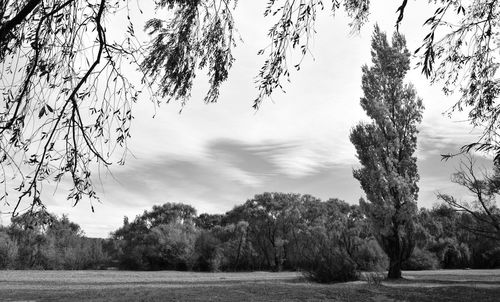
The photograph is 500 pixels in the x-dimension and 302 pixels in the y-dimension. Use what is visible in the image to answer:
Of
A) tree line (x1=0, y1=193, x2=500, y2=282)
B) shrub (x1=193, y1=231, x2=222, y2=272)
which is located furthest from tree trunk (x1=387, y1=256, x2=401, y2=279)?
shrub (x1=193, y1=231, x2=222, y2=272)

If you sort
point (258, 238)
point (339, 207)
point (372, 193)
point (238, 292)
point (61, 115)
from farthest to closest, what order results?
point (339, 207) → point (258, 238) → point (372, 193) → point (238, 292) → point (61, 115)

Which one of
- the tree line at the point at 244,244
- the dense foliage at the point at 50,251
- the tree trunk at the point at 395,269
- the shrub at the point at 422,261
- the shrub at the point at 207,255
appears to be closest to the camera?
A: the tree trunk at the point at 395,269

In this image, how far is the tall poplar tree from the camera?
22984mm

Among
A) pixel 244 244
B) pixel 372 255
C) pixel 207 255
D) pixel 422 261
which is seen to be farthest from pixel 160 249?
pixel 422 261

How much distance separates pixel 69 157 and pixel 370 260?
3497cm

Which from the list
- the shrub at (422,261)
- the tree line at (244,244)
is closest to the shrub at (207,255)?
the tree line at (244,244)

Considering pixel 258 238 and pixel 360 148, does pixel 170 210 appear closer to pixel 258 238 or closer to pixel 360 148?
pixel 258 238

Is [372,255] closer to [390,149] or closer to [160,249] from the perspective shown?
[390,149]

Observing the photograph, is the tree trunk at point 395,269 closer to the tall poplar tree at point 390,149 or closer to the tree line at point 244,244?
the tall poplar tree at point 390,149

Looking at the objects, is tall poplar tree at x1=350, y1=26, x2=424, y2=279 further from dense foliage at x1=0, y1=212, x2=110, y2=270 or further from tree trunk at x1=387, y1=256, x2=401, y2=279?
dense foliage at x1=0, y1=212, x2=110, y2=270

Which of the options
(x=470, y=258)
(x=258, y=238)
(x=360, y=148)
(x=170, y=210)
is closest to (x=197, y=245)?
(x=258, y=238)

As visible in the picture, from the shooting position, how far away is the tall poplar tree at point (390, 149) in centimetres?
2298

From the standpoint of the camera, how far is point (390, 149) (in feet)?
79.8

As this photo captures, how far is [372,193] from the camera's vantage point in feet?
78.2
